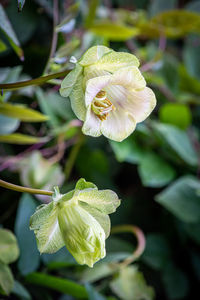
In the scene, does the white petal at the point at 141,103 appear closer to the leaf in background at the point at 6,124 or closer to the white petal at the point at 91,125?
the white petal at the point at 91,125

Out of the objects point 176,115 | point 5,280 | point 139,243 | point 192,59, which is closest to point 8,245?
point 5,280

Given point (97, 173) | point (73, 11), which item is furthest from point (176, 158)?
point (73, 11)

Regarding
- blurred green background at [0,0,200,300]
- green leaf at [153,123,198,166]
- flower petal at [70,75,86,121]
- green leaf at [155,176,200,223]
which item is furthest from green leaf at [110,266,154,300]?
flower petal at [70,75,86,121]

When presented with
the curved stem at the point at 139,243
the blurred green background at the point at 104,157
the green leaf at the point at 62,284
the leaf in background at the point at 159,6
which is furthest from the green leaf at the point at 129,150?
the leaf in background at the point at 159,6

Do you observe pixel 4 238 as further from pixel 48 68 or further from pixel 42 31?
pixel 42 31

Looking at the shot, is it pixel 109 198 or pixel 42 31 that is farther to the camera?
pixel 42 31

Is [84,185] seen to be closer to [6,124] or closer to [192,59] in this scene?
[6,124]

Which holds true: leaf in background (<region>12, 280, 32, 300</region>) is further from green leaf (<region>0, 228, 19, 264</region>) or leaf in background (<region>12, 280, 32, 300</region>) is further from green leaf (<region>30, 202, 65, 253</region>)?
green leaf (<region>30, 202, 65, 253</region>)
